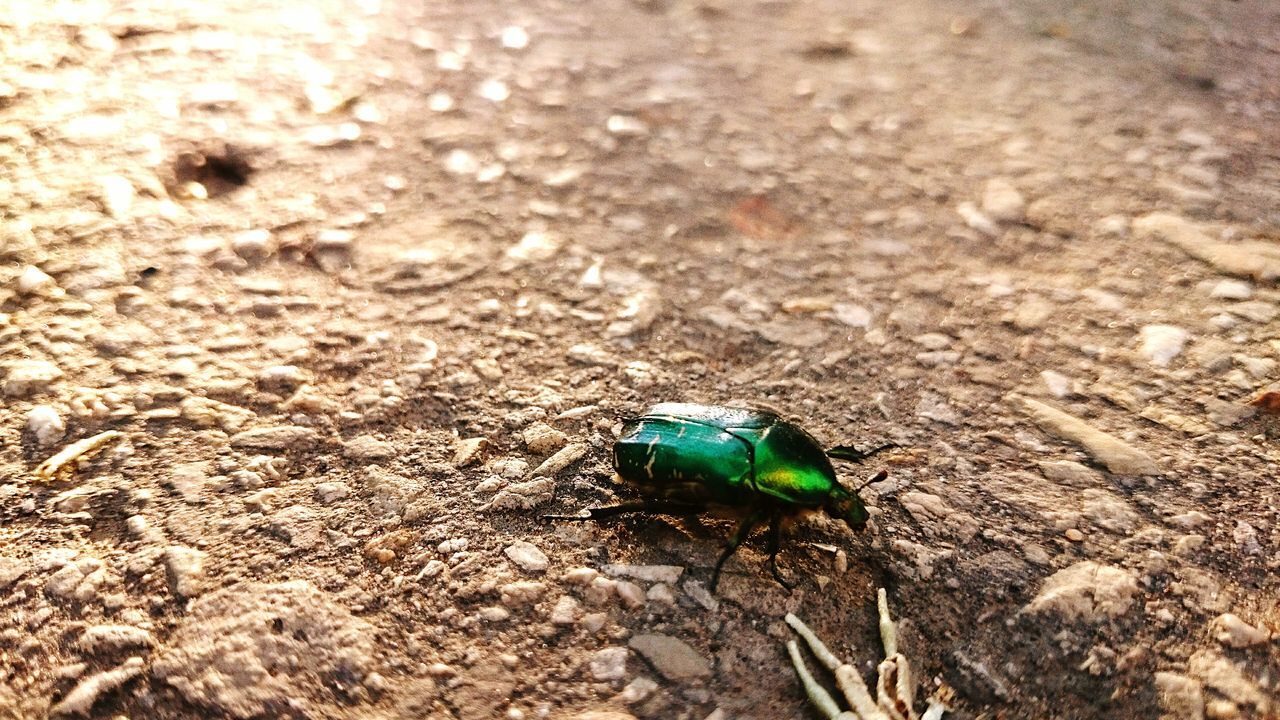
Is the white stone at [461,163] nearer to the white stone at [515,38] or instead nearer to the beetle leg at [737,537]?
the white stone at [515,38]

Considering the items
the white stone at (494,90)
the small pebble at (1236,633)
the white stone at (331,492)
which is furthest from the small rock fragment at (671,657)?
the white stone at (494,90)

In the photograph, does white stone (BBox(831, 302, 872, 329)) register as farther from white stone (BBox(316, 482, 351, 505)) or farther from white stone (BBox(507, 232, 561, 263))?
white stone (BBox(316, 482, 351, 505))

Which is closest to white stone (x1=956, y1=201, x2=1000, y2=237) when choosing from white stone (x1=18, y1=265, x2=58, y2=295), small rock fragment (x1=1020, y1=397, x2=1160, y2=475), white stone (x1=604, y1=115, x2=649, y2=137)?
small rock fragment (x1=1020, y1=397, x2=1160, y2=475)

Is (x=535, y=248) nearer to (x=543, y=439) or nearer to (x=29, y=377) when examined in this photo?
(x=543, y=439)

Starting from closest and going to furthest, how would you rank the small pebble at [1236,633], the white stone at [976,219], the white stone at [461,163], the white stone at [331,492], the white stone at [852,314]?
the small pebble at [1236,633] → the white stone at [331,492] → the white stone at [852,314] → the white stone at [976,219] → the white stone at [461,163]

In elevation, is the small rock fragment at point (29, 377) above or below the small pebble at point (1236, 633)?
above

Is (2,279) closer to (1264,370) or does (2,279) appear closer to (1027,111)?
(1264,370)
